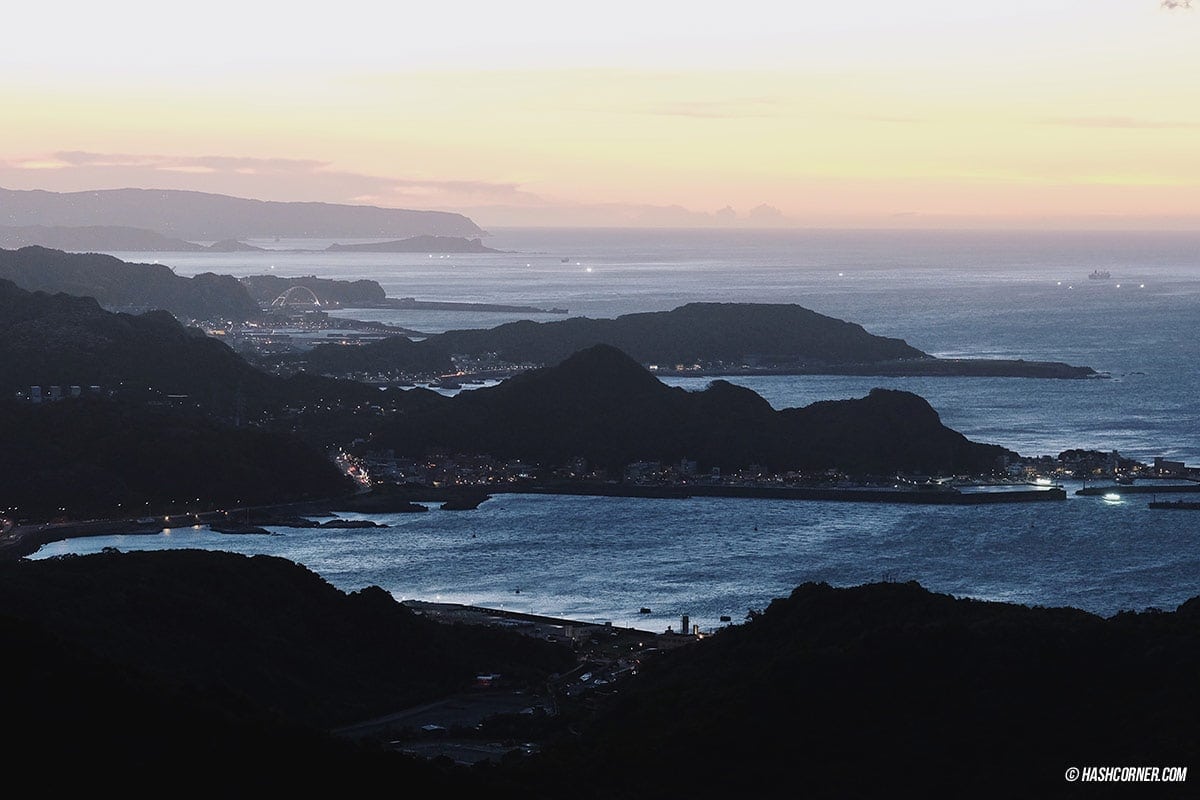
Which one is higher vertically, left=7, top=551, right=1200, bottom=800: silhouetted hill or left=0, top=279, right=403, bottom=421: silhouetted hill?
left=0, top=279, right=403, bottom=421: silhouetted hill

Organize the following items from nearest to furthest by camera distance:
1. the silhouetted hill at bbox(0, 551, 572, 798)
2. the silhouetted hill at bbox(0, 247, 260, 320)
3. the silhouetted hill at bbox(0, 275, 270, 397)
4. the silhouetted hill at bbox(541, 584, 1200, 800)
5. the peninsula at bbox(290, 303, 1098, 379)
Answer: the silhouetted hill at bbox(0, 551, 572, 798) < the silhouetted hill at bbox(541, 584, 1200, 800) < the silhouetted hill at bbox(0, 275, 270, 397) < the peninsula at bbox(290, 303, 1098, 379) < the silhouetted hill at bbox(0, 247, 260, 320)

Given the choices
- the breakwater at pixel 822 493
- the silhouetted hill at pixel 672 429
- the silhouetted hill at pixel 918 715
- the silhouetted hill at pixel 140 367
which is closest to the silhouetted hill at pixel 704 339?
the silhouetted hill at pixel 140 367

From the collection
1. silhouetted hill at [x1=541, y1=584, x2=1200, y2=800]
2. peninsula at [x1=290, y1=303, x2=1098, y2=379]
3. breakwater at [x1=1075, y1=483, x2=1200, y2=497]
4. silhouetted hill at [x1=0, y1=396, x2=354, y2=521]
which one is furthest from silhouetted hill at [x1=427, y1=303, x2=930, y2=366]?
silhouetted hill at [x1=541, y1=584, x2=1200, y2=800]

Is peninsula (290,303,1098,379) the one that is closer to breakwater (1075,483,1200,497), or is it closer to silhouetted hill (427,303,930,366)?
silhouetted hill (427,303,930,366)

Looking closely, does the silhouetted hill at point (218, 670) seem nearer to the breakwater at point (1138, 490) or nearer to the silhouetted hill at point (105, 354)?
the breakwater at point (1138, 490)

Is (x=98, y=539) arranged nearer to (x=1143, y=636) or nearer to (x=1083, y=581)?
(x=1083, y=581)

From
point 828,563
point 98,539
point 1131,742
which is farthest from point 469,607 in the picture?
point 1131,742

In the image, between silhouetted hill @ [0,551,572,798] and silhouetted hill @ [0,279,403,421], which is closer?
silhouetted hill @ [0,551,572,798]
